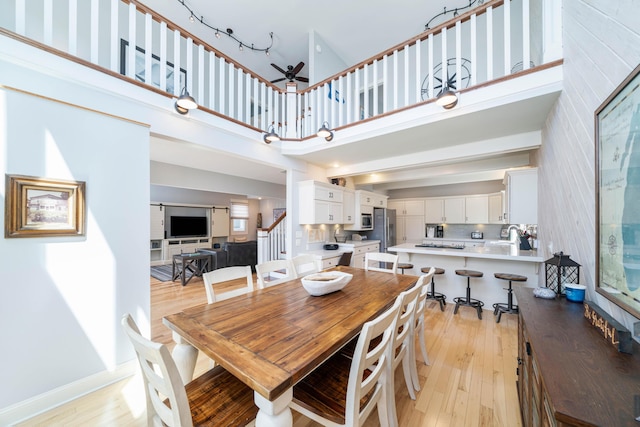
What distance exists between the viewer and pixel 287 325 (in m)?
1.37

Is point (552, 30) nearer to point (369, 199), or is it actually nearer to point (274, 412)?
point (274, 412)

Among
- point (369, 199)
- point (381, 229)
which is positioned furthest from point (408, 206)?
point (369, 199)

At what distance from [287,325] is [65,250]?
6.33 feet

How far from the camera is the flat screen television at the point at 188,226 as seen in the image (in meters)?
8.23

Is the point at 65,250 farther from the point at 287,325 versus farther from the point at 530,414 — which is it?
the point at 530,414

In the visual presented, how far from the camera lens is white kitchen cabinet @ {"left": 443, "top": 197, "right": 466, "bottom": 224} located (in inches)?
270

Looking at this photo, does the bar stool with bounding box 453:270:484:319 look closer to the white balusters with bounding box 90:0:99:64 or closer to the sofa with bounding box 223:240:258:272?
the sofa with bounding box 223:240:258:272

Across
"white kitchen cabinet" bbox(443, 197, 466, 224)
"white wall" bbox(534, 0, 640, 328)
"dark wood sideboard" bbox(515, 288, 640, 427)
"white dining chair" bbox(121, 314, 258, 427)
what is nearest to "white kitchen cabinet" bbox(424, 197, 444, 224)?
"white kitchen cabinet" bbox(443, 197, 466, 224)

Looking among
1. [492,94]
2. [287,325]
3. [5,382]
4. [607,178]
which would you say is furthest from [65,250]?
[492,94]

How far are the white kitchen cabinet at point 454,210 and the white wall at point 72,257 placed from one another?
724cm

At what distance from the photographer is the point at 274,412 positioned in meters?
0.91

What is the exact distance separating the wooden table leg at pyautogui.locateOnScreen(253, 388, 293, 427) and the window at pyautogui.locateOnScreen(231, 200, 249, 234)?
9517 millimetres

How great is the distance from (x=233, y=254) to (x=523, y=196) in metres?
5.81

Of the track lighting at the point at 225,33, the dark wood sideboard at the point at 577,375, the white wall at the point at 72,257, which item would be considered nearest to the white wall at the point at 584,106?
the dark wood sideboard at the point at 577,375
